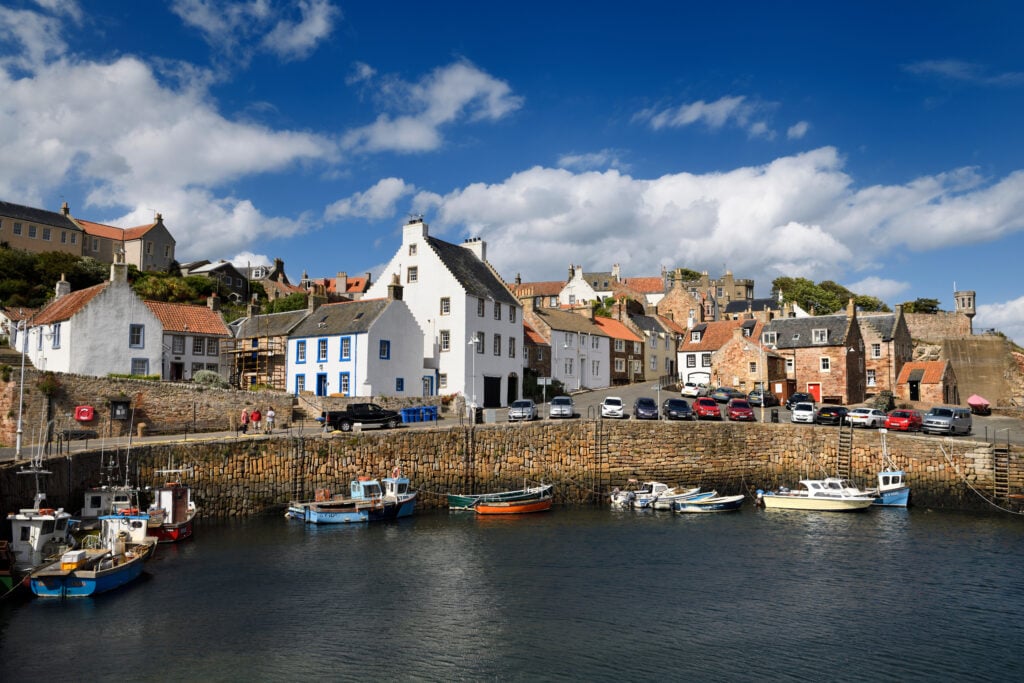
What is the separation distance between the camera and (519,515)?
3875cm

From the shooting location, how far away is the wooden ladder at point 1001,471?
126ft

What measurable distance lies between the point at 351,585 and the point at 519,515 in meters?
14.6

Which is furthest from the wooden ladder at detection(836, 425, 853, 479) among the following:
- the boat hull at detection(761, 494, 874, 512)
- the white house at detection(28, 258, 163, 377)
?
the white house at detection(28, 258, 163, 377)

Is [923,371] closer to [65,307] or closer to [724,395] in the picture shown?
[724,395]

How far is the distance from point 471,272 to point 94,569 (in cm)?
4167

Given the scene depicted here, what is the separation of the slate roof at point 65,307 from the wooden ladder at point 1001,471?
54181 millimetres

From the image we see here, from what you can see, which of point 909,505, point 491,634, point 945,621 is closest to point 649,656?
point 491,634

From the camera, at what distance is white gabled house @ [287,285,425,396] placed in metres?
53.4

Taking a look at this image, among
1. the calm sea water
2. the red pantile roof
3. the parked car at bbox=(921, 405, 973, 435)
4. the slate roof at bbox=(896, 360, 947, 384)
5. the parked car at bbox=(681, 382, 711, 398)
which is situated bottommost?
the calm sea water

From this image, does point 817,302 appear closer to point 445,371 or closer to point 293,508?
point 445,371

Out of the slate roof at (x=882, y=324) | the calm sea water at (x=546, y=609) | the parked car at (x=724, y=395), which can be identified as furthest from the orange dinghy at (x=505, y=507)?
the slate roof at (x=882, y=324)

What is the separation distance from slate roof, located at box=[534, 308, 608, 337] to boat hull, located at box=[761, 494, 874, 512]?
3287 centimetres

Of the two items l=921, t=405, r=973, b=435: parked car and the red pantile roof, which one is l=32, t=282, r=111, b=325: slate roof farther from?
l=921, t=405, r=973, b=435: parked car

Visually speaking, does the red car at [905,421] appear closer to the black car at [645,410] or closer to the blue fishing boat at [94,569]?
the black car at [645,410]
